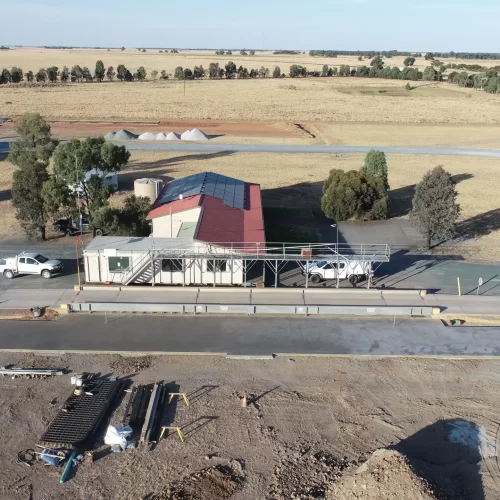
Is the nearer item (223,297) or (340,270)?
(223,297)

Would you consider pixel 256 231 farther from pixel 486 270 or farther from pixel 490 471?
pixel 490 471

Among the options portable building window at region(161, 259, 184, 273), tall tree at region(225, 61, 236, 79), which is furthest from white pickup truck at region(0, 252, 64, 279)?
tall tree at region(225, 61, 236, 79)

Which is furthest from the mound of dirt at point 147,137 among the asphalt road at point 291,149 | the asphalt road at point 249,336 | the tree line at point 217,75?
the tree line at point 217,75

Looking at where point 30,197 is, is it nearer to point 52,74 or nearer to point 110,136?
point 110,136

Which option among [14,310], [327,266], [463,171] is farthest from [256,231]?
[463,171]

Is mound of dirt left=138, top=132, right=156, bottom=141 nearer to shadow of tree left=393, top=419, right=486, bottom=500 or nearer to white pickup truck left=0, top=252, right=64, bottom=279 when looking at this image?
white pickup truck left=0, top=252, right=64, bottom=279

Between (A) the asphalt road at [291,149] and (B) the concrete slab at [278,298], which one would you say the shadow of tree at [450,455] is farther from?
(A) the asphalt road at [291,149]

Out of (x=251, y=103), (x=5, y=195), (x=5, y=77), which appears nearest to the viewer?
(x=5, y=195)

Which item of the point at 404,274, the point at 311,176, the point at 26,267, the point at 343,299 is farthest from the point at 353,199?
the point at 26,267
